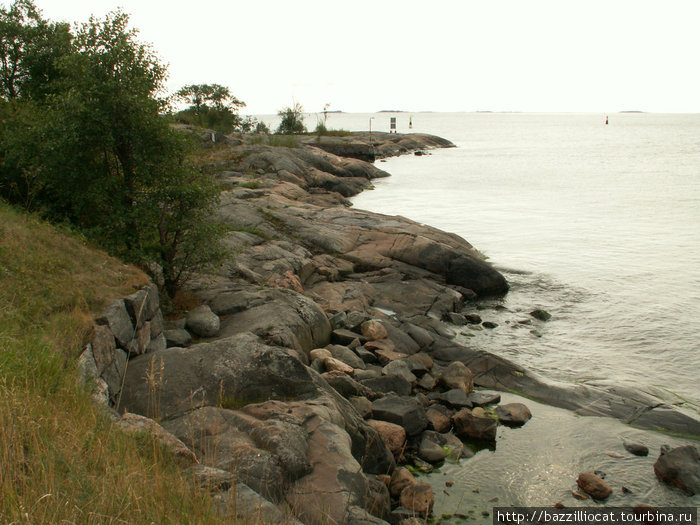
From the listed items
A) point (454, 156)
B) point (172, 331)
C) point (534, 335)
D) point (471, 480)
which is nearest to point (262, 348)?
point (172, 331)

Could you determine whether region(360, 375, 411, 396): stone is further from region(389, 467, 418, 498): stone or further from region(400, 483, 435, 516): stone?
region(400, 483, 435, 516): stone

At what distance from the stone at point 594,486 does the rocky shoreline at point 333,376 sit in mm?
77

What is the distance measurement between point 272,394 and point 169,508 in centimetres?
399

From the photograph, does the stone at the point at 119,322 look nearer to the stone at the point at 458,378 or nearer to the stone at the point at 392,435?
the stone at the point at 392,435

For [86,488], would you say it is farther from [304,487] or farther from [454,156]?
[454,156]

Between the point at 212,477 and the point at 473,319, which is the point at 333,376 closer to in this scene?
the point at 212,477

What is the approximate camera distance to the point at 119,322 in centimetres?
829

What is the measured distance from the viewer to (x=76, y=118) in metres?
10.9

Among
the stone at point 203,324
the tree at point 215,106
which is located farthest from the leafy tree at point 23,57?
the tree at point 215,106

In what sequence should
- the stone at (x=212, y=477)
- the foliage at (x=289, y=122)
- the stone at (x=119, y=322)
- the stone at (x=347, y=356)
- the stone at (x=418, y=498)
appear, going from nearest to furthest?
1. the stone at (x=212, y=477)
2. the stone at (x=418, y=498)
3. the stone at (x=119, y=322)
4. the stone at (x=347, y=356)
5. the foliage at (x=289, y=122)

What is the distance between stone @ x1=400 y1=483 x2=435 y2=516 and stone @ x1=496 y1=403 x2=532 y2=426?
3.33 m

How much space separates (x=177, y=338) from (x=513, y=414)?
20.3 feet

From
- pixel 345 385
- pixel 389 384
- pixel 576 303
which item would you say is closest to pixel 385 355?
pixel 389 384

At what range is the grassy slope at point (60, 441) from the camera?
3.77 m
